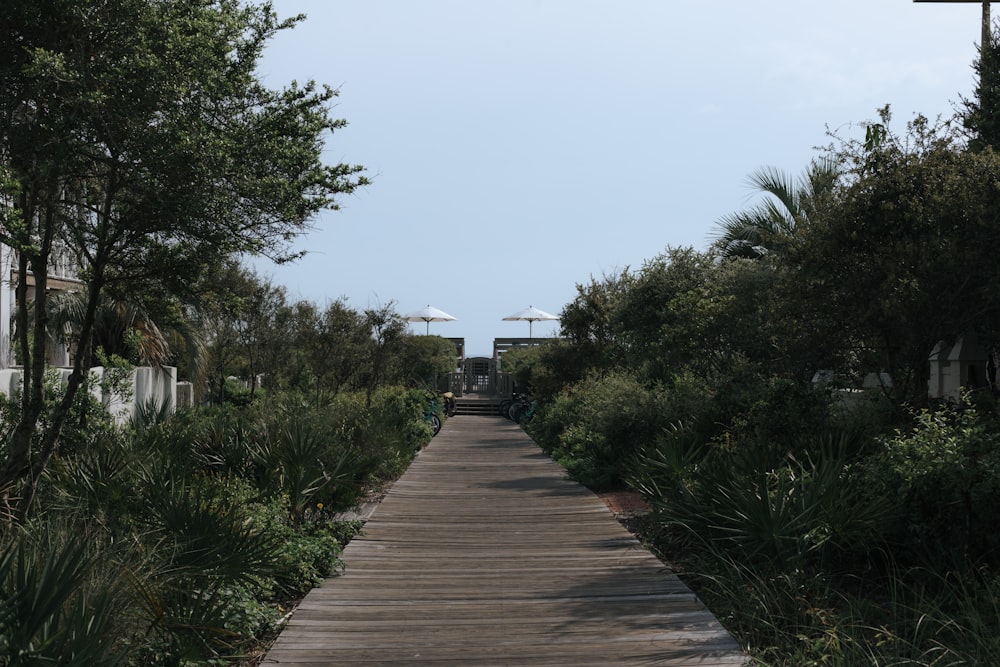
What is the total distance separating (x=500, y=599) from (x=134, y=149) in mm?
4564

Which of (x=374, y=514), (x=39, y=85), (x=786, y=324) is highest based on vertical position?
(x=39, y=85)

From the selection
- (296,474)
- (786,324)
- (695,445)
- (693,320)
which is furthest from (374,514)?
(693,320)

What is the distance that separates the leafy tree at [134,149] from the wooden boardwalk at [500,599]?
10.0 feet

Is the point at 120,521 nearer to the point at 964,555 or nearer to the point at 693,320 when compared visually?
the point at 964,555

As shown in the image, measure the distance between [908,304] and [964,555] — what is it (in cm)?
367

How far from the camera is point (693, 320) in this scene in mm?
16766

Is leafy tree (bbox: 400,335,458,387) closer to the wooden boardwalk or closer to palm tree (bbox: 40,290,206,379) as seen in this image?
palm tree (bbox: 40,290,206,379)

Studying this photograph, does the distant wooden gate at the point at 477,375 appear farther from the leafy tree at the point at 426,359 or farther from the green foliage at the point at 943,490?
the green foliage at the point at 943,490

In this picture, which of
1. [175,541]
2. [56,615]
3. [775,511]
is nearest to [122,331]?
[175,541]

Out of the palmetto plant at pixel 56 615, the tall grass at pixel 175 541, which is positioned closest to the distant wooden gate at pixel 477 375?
the tall grass at pixel 175 541

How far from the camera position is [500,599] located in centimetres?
665

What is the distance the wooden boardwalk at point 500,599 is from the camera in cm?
537

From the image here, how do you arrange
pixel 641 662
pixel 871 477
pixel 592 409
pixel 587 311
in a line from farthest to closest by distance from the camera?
pixel 587 311, pixel 592 409, pixel 871 477, pixel 641 662

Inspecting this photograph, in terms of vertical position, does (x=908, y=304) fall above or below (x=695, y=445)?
above
